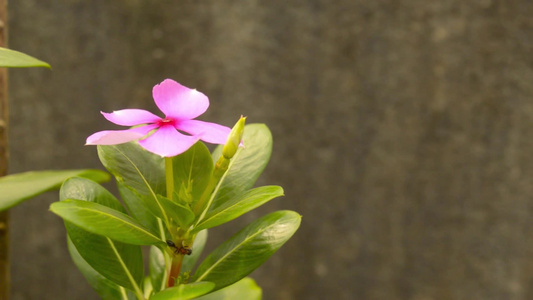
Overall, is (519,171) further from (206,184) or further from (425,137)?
(206,184)

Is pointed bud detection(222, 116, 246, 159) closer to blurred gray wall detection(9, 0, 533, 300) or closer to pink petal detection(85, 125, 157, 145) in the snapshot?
pink petal detection(85, 125, 157, 145)

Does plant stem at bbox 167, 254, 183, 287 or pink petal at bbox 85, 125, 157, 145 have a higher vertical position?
pink petal at bbox 85, 125, 157, 145

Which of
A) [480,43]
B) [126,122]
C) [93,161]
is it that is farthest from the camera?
[93,161]

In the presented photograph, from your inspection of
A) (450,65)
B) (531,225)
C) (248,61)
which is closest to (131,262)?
(248,61)

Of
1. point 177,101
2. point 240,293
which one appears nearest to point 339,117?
point 240,293

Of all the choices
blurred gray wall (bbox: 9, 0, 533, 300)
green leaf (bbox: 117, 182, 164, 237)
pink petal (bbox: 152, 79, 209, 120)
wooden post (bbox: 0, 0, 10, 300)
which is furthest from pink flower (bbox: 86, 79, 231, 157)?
blurred gray wall (bbox: 9, 0, 533, 300)

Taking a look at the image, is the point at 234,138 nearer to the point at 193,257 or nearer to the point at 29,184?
the point at 193,257
